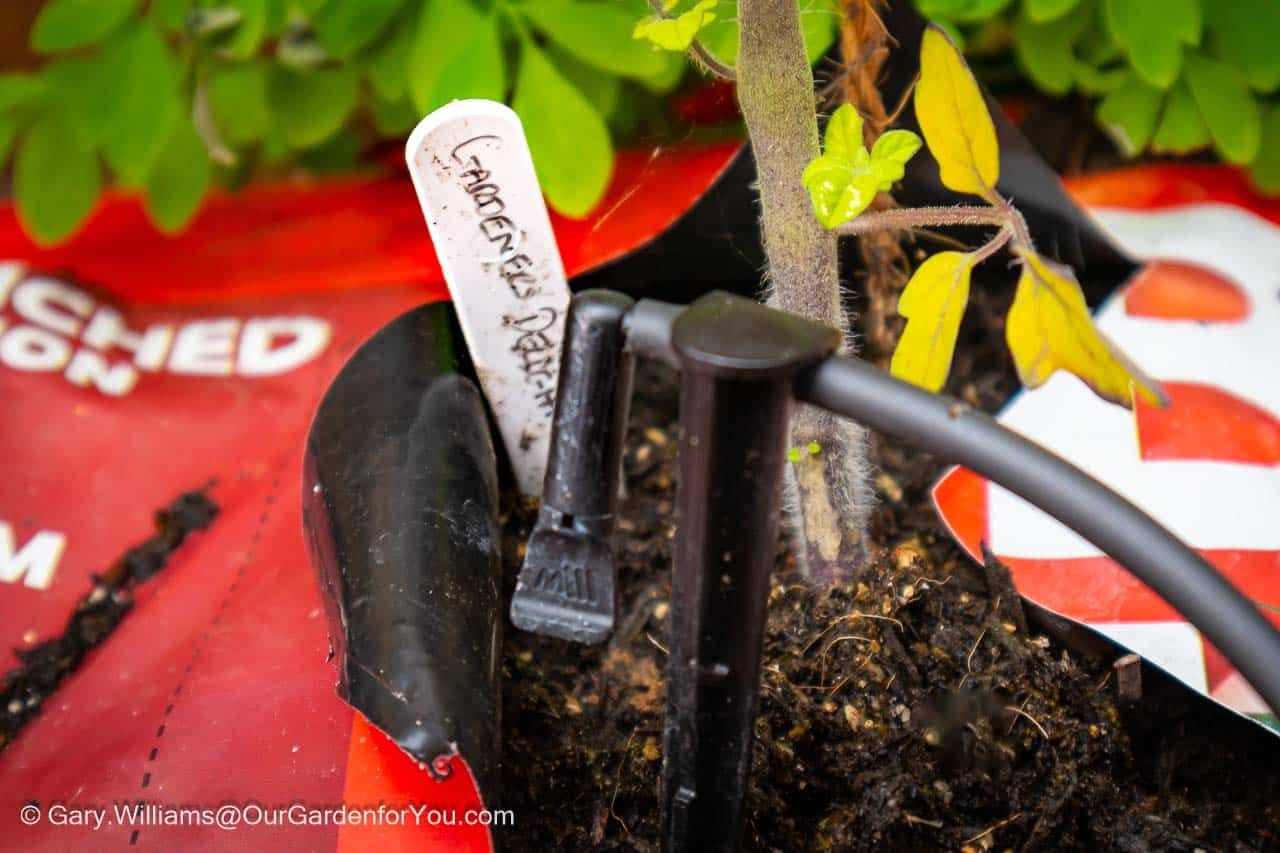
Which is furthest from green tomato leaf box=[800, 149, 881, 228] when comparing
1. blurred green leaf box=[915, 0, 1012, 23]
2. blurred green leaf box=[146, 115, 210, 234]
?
blurred green leaf box=[146, 115, 210, 234]

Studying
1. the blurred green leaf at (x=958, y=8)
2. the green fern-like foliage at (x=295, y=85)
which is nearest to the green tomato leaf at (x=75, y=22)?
the green fern-like foliage at (x=295, y=85)

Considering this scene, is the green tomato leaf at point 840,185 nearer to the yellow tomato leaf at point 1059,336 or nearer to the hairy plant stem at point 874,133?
the yellow tomato leaf at point 1059,336

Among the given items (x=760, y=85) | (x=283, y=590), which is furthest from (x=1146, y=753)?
(x=283, y=590)

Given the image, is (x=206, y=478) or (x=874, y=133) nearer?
(x=874, y=133)

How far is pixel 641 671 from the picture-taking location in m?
0.80

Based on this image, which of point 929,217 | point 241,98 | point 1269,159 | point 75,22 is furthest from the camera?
point 241,98

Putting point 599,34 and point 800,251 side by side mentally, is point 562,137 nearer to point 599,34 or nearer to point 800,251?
point 599,34

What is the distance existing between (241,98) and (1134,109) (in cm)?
91

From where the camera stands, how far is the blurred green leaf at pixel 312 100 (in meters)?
1.04

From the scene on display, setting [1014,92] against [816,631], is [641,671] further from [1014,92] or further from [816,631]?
[1014,92]

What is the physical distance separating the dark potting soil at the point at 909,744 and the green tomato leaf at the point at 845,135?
33cm

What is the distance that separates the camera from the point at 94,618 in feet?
2.84

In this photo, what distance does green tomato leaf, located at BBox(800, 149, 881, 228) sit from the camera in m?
0.56

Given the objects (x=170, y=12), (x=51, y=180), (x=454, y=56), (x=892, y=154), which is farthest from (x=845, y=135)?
(x=51, y=180)
